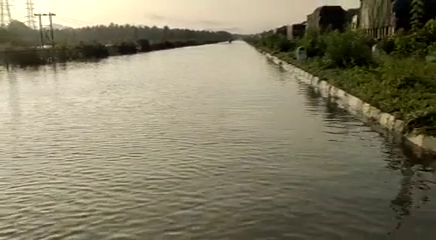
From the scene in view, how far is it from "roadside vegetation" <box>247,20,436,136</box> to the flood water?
0.82 meters

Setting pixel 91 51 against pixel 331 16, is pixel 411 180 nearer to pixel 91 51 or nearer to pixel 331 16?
pixel 331 16

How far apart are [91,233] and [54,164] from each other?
11.3 ft

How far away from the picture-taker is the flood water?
5859 millimetres

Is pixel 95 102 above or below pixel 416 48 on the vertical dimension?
below

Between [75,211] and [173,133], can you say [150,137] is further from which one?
[75,211]

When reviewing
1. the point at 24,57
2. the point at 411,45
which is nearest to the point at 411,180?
the point at 411,45

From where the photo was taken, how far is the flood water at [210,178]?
5.86 meters

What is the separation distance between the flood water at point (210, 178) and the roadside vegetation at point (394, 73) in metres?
0.82

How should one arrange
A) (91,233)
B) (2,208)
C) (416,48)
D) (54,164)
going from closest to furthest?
(91,233) < (2,208) < (54,164) < (416,48)

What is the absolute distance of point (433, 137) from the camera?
29.9 feet

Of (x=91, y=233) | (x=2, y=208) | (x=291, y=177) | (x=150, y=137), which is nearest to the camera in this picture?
(x=91, y=233)

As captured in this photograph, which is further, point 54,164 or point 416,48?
Answer: point 416,48

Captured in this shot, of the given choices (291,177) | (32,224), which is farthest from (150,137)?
(32,224)

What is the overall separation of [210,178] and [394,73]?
8.20 metres
